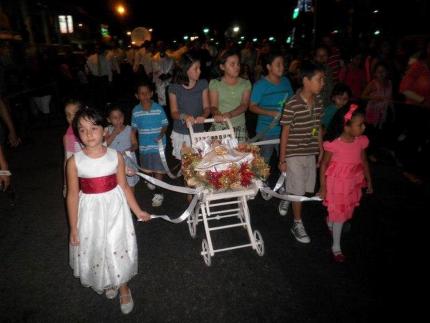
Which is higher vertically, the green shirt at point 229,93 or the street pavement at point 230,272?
the green shirt at point 229,93

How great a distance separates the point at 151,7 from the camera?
50688mm

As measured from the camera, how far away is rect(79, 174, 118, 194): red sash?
2.72 metres

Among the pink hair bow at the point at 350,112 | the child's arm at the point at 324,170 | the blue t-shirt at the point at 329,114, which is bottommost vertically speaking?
the child's arm at the point at 324,170

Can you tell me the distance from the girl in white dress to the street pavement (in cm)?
53

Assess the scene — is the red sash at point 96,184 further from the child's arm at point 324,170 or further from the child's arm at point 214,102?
the child's arm at point 324,170

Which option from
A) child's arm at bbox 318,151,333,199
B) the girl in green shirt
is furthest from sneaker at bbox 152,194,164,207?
child's arm at bbox 318,151,333,199

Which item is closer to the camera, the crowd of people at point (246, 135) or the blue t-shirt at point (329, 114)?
the crowd of people at point (246, 135)

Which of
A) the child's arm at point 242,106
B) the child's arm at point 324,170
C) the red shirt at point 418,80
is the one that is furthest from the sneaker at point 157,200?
the red shirt at point 418,80

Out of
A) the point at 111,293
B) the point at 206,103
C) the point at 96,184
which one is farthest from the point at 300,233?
the point at 96,184

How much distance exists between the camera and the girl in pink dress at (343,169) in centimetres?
343

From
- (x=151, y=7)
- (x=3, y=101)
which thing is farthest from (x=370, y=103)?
(x=151, y=7)

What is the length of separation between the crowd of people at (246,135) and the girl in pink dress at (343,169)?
11 mm

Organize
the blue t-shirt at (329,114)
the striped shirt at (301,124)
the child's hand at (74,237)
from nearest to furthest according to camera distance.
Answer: the child's hand at (74,237) < the striped shirt at (301,124) < the blue t-shirt at (329,114)

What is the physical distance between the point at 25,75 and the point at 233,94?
36.5ft
